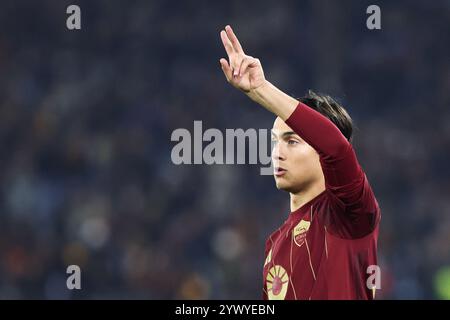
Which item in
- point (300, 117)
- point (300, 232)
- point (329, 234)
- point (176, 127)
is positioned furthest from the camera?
point (176, 127)

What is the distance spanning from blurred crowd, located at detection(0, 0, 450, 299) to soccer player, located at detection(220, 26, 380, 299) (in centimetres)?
446

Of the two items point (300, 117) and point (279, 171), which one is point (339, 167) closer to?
point (300, 117)

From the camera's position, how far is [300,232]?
3.20 meters

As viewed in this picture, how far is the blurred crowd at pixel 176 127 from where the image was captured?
26.2 ft

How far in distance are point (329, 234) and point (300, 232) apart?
168 mm

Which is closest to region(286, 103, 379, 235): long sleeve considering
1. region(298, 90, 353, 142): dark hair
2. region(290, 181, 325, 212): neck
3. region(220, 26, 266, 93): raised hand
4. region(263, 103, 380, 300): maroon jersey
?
region(263, 103, 380, 300): maroon jersey

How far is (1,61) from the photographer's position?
9836 mm

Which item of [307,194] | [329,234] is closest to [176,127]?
[307,194]

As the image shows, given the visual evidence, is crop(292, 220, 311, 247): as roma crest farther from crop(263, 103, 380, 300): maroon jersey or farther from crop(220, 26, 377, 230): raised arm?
crop(220, 26, 377, 230): raised arm

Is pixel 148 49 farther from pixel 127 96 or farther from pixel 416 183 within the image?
pixel 416 183

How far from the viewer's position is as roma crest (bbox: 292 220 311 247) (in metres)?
3.17

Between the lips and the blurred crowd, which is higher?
the blurred crowd

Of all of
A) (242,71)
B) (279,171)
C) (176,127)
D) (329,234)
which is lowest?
(329,234)

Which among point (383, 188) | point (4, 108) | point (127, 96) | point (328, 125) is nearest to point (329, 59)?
point (383, 188)
